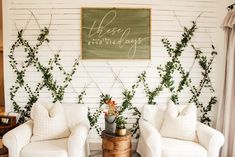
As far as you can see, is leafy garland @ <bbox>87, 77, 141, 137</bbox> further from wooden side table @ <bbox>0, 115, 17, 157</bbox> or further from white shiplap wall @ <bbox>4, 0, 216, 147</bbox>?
wooden side table @ <bbox>0, 115, 17, 157</bbox>

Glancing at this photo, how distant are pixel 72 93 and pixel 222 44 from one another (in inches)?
94.5

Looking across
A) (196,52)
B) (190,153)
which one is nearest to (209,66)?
(196,52)

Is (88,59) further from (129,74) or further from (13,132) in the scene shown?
(13,132)

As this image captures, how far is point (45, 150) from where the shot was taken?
9.38 feet

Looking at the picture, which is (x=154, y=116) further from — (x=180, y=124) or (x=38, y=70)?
(x=38, y=70)

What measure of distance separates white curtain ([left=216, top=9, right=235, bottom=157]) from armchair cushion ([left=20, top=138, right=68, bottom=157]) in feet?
7.00

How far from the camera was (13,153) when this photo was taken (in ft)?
9.28

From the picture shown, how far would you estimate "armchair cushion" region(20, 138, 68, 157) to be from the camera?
9.25 ft

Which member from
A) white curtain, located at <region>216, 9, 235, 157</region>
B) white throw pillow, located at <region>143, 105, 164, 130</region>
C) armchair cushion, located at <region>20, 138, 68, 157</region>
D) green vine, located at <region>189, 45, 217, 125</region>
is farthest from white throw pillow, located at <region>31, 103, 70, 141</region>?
white curtain, located at <region>216, 9, 235, 157</region>

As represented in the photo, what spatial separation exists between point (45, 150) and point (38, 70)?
4.63 feet

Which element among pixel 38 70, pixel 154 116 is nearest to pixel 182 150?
pixel 154 116

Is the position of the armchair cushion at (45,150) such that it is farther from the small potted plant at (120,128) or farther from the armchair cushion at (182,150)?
the armchair cushion at (182,150)

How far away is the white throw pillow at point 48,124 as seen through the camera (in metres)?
3.22

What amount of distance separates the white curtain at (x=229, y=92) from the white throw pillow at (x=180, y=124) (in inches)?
19.0
